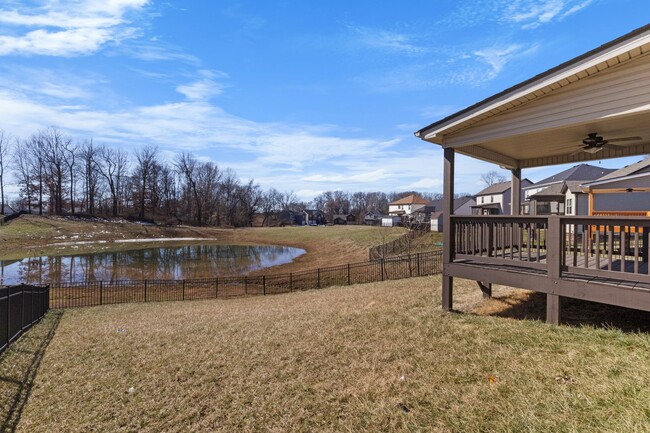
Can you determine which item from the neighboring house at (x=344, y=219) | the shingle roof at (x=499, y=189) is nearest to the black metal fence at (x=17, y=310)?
the shingle roof at (x=499, y=189)

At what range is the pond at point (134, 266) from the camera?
2094 cm

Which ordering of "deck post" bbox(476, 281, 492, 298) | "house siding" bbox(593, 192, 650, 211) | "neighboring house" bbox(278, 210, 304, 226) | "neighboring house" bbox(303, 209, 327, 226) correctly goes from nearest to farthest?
1. "deck post" bbox(476, 281, 492, 298)
2. "house siding" bbox(593, 192, 650, 211)
3. "neighboring house" bbox(278, 210, 304, 226)
4. "neighboring house" bbox(303, 209, 327, 226)

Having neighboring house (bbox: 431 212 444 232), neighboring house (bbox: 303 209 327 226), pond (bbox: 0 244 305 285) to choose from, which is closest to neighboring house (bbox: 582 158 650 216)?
pond (bbox: 0 244 305 285)

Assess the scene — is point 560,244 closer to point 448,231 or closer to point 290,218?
point 448,231

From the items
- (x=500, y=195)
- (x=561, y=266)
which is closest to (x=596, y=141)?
(x=561, y=266)

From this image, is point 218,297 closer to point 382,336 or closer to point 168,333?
point 168,333

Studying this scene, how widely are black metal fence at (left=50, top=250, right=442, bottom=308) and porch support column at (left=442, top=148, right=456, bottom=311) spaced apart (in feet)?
28.7

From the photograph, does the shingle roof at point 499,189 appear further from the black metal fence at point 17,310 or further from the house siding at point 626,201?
the black metal fence at point 17,310

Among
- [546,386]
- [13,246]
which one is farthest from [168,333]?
[13,246]

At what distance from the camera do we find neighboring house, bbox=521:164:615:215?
18.7m

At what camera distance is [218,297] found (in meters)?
15.0

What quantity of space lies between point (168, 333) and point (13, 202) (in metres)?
75.6

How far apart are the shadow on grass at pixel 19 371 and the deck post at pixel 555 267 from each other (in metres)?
6.63

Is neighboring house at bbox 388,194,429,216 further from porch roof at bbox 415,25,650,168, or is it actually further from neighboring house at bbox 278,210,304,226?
porch roof at bbox 415,25,650,168
